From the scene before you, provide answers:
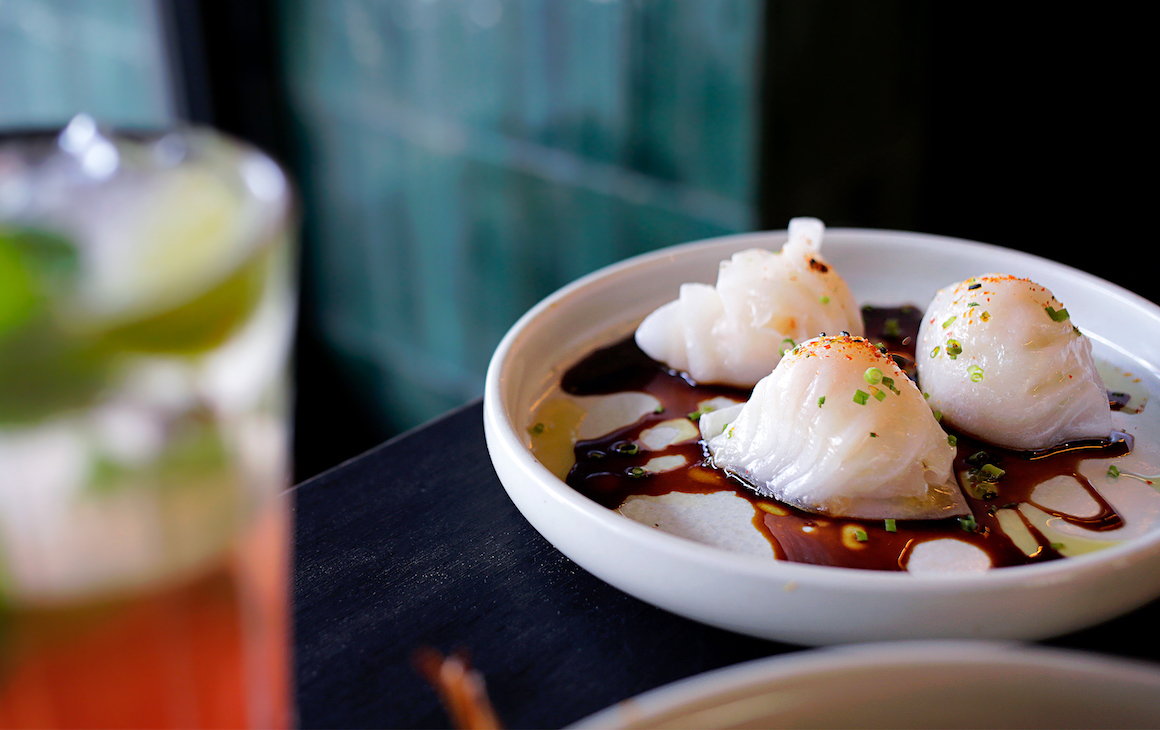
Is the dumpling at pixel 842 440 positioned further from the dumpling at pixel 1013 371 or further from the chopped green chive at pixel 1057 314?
the chopped green chive at pixel 1057 314

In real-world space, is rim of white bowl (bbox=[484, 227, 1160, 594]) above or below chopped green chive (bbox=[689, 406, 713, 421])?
above

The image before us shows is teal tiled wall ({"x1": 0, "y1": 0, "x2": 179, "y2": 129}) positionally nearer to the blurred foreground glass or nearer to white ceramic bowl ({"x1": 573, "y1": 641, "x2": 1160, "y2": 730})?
the blurred foreground glass

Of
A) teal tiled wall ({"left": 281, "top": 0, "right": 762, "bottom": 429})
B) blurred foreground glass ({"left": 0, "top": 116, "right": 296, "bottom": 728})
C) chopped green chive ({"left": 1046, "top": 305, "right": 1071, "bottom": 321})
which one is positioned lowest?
teal tiled wall ({"left": 281, "top": 0, "right": 762, "bottom": 429})

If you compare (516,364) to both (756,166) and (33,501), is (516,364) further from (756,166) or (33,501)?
(756,166)

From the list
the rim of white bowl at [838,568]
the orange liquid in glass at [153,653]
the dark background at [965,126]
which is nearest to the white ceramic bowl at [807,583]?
the rim of white bowl at [838,568]

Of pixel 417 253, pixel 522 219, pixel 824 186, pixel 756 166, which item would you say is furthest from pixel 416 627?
pixel 417 253

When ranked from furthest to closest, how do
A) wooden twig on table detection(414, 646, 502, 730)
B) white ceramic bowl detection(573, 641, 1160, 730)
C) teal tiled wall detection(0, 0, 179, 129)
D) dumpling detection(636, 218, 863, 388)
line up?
teal tiled wall detection(0, 0, 179, 129), dumpling detection(636, 218, 863, 388), wooden twig on table detection(414, 646, 502, 730), white ceramic bowl detection(573, 641, 1160, 730)

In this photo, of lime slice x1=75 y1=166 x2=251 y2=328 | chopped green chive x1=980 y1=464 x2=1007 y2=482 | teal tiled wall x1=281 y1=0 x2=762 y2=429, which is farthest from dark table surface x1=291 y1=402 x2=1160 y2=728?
teal tiled wall x1=281 y1=0 x2=762 y2=429
